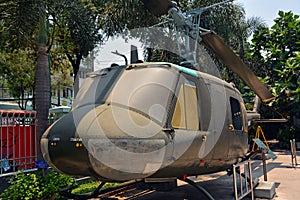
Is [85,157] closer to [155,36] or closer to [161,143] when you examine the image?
[161,143]

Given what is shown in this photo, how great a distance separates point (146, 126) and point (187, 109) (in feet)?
3.48

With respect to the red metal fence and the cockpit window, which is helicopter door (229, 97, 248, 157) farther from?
the red metal fence

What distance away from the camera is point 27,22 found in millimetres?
7191

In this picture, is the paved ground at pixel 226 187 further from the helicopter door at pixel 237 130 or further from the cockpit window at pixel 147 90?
the cockpit window at pixel 147 90

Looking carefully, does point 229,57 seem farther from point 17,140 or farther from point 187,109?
point 17,140

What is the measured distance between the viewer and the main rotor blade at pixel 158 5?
656cm

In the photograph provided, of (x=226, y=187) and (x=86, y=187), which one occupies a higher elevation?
(x=86, y=187)

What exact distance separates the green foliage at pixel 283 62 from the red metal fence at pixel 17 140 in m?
13.6

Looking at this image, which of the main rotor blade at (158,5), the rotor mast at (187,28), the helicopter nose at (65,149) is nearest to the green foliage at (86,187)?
the helicopter nose at (65,149)

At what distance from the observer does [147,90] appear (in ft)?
16.8

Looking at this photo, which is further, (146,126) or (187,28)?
(187,28)

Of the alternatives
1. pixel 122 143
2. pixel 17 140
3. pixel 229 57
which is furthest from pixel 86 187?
pixel 229 57

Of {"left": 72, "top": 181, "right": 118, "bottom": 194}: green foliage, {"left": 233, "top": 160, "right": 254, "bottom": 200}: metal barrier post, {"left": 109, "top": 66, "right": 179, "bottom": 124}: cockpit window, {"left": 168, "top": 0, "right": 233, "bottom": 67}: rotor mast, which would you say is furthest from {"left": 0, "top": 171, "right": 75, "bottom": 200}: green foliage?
{"left": 168, "top": 0, "right": 233, "bottom": 67}: rotor mast

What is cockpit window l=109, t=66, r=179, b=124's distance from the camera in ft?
16.0
